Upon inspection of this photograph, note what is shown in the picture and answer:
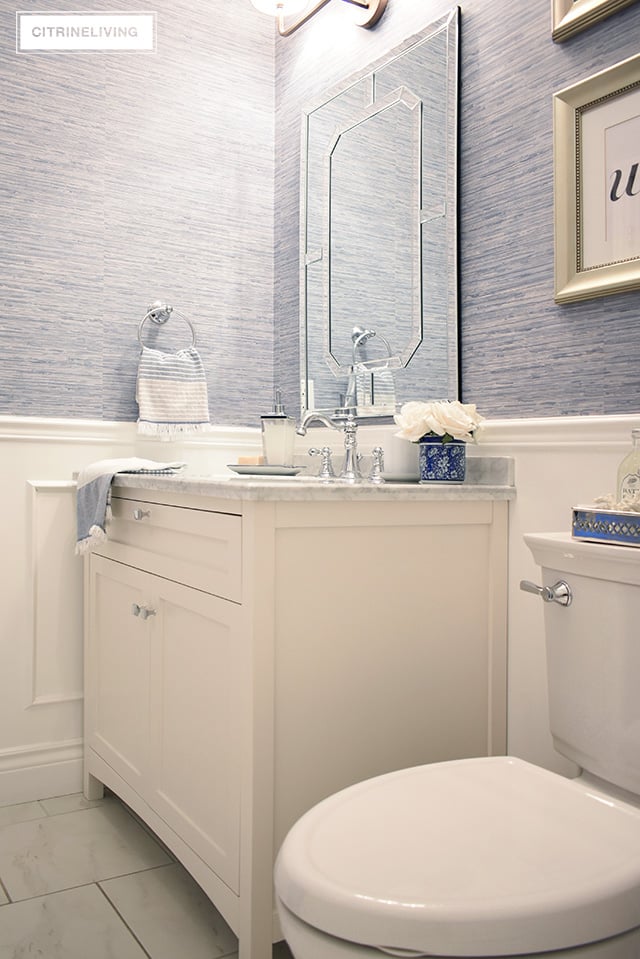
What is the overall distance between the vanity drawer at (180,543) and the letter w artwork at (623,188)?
0.80 meters

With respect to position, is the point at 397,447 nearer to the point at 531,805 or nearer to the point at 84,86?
the point at 531,805

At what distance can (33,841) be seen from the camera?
5.79 feet

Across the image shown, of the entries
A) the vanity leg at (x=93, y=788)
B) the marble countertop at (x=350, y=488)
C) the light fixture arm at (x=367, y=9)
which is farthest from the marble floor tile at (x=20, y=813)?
the light fixture arm at (x=367, y=9)

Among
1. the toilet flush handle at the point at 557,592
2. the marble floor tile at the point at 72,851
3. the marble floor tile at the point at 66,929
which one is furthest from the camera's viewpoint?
the marble floor tile at the point at 72,851

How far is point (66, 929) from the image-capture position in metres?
1.41

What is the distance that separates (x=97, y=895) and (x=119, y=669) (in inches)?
18.7

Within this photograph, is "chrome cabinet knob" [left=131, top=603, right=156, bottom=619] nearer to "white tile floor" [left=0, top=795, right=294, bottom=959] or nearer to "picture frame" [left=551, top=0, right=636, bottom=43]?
"white tile floor" [left=0, top=795, right=294, bottom=959]

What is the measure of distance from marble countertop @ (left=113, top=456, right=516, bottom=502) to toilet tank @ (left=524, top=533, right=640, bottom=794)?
25cm

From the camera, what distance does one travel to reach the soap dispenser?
2.00 metres

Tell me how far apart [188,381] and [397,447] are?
A: 0.80m

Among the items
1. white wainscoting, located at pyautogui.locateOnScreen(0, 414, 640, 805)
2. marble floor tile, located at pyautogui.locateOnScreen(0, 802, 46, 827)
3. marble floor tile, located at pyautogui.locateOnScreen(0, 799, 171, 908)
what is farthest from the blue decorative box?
marble floor tile, located at pyautogui.locateOnScreen(0, 802, 46, 827)

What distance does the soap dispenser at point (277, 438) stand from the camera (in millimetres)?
1997

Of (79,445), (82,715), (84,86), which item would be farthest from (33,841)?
(84,86)

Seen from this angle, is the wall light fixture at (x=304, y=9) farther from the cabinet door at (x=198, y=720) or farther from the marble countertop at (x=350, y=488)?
the cabinet door at (x=198, y=720)
